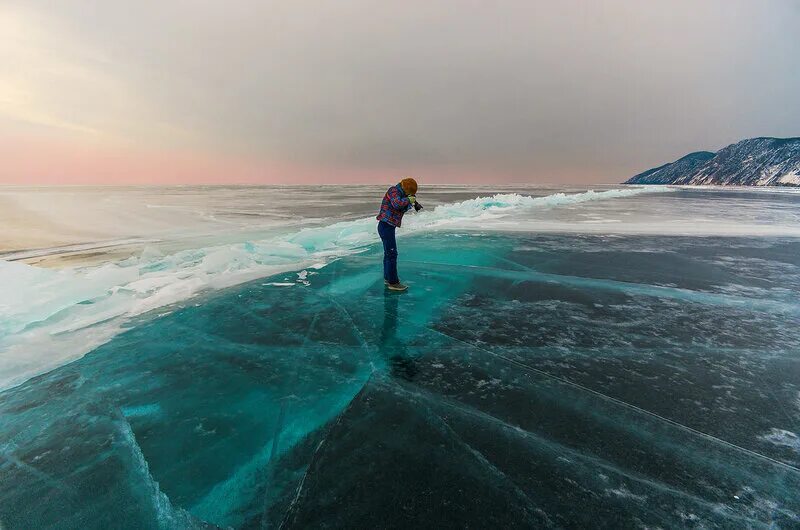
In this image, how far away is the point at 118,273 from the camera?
6141 millimetres

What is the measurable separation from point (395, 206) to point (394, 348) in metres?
2.49

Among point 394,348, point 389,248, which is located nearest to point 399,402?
point 394,348

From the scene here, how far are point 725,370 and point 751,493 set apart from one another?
157 cm

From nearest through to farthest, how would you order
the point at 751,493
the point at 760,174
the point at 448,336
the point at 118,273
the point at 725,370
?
the point at 751,493
the point at 725,370
the point at 448,336
the point at 118,273
the point at 760,174

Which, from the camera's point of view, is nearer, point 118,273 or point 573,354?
point 573,354

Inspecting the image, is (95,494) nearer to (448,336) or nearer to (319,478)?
(319,478)

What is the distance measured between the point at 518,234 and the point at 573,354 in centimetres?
888

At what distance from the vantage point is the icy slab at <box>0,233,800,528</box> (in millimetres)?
1932

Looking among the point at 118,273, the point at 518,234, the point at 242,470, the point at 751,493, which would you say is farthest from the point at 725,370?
the point at 518,234

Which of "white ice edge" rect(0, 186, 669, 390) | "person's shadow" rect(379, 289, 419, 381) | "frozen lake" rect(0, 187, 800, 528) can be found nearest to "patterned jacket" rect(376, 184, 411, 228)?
"frozen lake" rect(0, 187, 800, 528)

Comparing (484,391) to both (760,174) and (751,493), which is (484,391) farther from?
(760,174)

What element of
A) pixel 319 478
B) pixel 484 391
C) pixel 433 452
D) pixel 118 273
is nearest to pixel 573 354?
pixel 484 391

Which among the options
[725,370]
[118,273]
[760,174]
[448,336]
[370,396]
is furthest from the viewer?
[760,174]

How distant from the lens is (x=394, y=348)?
12.3 ft
